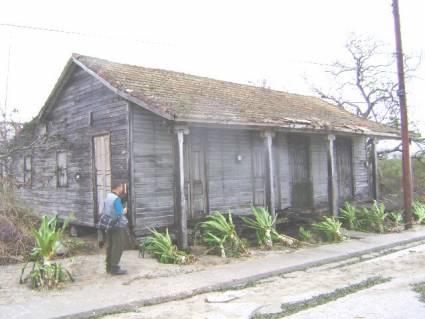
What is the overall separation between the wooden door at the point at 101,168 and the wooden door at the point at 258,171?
14.0 ft

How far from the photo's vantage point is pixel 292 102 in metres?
16.0

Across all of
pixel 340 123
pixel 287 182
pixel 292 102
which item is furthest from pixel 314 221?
pixel 292 102

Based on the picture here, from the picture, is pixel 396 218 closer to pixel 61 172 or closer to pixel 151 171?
pixel 151 171

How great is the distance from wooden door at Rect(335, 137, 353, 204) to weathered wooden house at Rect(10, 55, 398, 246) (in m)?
0.07

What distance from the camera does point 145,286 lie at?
7.23 m

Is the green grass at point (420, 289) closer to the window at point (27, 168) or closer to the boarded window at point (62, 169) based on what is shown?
the boarded window at point (62, 169)

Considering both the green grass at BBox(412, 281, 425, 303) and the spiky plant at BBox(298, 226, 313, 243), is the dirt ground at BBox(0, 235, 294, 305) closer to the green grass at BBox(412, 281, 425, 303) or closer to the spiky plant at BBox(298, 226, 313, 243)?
the spiky plant at BBox(298, 226, 313, 243)

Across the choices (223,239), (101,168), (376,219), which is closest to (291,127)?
(223,239)

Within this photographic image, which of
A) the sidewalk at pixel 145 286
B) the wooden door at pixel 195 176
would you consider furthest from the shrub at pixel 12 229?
the wooden door at pixel 195 176

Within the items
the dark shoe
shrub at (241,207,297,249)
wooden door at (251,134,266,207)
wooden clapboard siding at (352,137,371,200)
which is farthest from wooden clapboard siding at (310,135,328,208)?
the dark shoe

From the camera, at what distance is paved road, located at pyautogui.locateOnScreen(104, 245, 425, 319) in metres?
5.74

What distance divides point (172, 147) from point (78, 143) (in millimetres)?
3396

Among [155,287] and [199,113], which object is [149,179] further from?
[155,287]

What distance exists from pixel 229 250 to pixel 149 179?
254 centimetres
